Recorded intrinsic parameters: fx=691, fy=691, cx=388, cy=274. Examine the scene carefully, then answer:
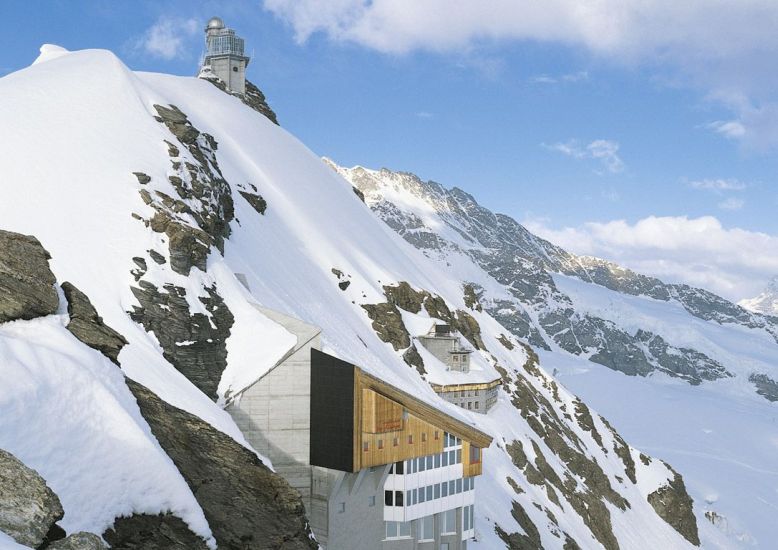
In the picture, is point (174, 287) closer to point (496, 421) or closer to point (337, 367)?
point (337, 367)

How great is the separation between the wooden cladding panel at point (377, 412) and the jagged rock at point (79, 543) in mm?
21875

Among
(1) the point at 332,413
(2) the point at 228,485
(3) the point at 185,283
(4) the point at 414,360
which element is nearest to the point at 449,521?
(1) the point at 332,413

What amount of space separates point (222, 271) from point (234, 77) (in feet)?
283

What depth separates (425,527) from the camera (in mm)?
38625

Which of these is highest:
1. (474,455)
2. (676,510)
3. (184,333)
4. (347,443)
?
(184,333)

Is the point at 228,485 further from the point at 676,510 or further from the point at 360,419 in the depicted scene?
the point at 676,510

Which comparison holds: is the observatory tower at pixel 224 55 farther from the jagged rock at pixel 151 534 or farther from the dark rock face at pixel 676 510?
the jagged rock at pixel 151 534

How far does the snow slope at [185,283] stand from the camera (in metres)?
17.6

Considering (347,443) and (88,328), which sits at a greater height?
(88,328)

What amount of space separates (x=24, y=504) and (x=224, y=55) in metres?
121

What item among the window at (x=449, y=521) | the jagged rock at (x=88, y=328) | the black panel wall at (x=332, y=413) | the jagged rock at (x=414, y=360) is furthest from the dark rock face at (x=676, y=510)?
the jagged rock at (x=88, y=328)

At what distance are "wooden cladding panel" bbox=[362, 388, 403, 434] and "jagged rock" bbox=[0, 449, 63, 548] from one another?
22.2 metres

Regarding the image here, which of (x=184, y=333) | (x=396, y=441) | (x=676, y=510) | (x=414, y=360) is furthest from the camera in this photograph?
(x=676, y=510)

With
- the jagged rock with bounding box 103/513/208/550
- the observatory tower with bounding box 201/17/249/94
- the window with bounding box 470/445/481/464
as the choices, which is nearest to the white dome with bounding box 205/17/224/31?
the observatory tower with bounding box 201/17/249/94
